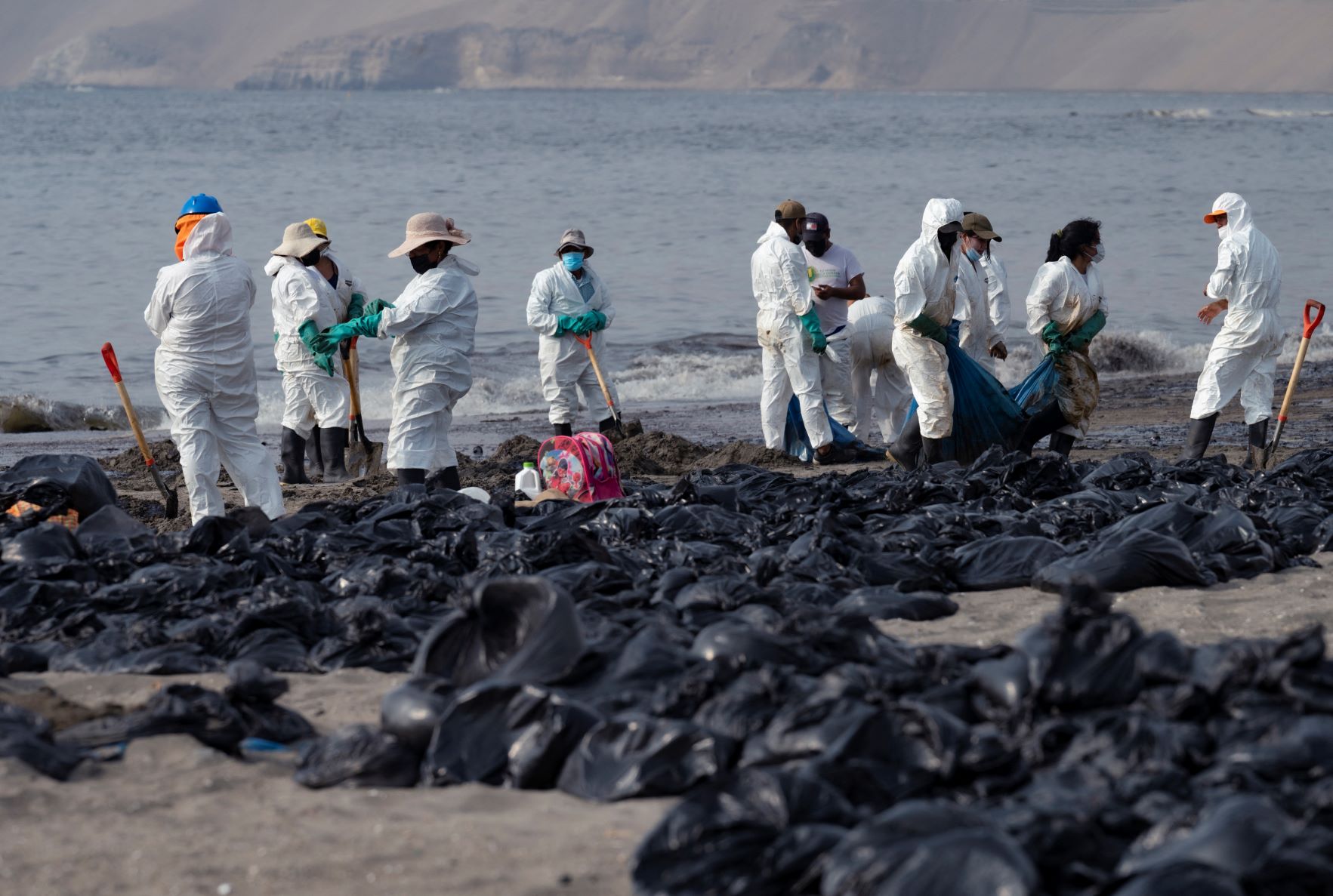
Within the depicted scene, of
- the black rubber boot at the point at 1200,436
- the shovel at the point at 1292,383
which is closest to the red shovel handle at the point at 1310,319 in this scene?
the shovel at the point at 1292,383

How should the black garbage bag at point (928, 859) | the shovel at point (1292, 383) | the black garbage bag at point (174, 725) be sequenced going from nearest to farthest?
1. the black garbage bag at point (928, 859)
2. the black garbage bag at point (174, 725)
3. the shovel at point (1292, 383)

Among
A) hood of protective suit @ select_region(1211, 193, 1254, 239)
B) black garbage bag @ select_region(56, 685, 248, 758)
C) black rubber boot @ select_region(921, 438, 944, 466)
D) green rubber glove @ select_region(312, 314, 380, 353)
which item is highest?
hood of protective suit @ select_region(1211, 193, 1254, 239)

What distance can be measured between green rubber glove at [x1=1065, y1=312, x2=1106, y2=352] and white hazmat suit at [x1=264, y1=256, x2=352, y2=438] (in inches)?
188

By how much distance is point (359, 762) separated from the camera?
4023mm

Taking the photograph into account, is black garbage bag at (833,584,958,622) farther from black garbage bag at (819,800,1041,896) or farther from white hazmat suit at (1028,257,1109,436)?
white hazmat suit at (1028,257,1109,436)

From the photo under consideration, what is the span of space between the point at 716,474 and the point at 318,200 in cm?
2840

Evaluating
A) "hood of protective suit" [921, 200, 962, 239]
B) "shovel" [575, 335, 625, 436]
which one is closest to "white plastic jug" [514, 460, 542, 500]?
"hood of protective suit" [921, 200, 962, 239]

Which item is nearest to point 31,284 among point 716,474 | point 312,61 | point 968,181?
point 716,474

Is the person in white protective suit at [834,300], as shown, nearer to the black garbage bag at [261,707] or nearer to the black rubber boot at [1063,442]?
the black rubber boot at [1063,442]

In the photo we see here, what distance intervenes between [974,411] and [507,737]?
597cm

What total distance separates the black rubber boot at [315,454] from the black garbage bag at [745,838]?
7736 mm

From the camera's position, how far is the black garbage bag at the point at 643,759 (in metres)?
3.79

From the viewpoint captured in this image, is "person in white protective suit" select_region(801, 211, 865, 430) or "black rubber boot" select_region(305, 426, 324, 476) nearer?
"black rubber boot" select_region(305, 426, 324, 476)

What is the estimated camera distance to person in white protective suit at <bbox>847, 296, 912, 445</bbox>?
10.9 m
